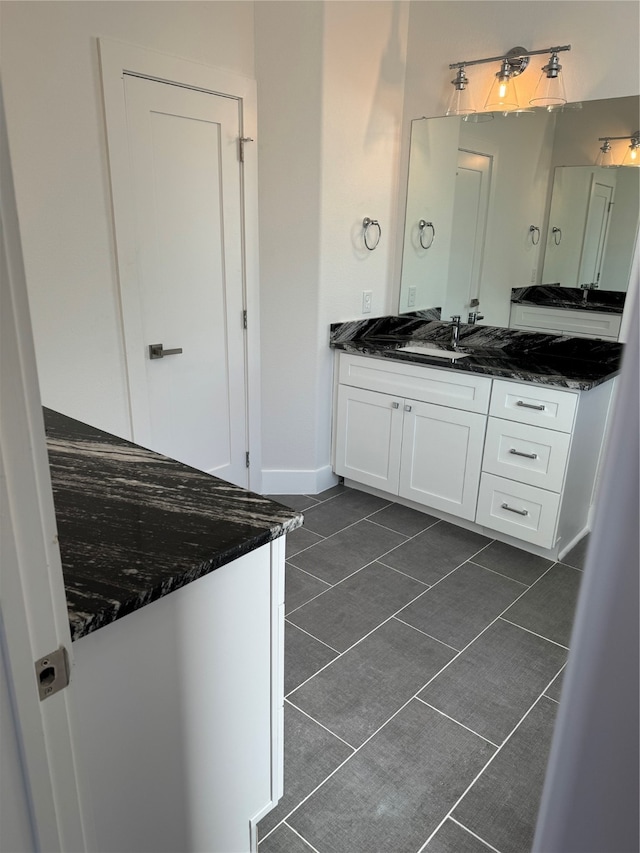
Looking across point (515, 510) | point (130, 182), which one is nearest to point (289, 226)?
point (130, 182)

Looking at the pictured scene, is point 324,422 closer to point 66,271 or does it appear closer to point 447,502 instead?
point 447,502

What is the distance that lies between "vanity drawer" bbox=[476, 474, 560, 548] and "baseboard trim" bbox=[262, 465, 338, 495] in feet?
3.33

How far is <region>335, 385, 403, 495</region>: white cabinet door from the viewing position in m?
3.36

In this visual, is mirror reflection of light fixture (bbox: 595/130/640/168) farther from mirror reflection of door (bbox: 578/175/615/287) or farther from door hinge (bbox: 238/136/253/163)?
door hinge (bbox: 238/136/253/163)

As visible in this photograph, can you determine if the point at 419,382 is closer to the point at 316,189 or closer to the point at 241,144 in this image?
the point at 316,189

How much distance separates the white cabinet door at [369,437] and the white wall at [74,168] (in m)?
1.32

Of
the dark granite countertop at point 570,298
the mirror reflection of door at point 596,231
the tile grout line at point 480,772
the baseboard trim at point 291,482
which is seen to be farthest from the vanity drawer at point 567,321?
the tile grout line at point 480,772

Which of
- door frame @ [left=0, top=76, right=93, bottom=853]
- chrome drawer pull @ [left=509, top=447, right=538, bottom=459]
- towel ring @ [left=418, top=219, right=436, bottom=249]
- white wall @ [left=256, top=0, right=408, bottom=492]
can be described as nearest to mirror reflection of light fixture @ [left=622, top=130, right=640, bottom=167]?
towel ring @ [left=418, top=219, right=436, bottom=249]

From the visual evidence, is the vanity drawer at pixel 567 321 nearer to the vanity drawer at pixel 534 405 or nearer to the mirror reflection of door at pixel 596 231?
the mirror reflection of door at pixel 596 231

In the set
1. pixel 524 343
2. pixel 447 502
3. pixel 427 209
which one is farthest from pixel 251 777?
pixel 427 209

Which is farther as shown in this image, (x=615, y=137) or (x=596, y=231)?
(x=596, y=231)

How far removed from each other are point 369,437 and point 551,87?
2.01 m

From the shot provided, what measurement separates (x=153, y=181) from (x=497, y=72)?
72.8 inches

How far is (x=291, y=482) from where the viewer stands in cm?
362
